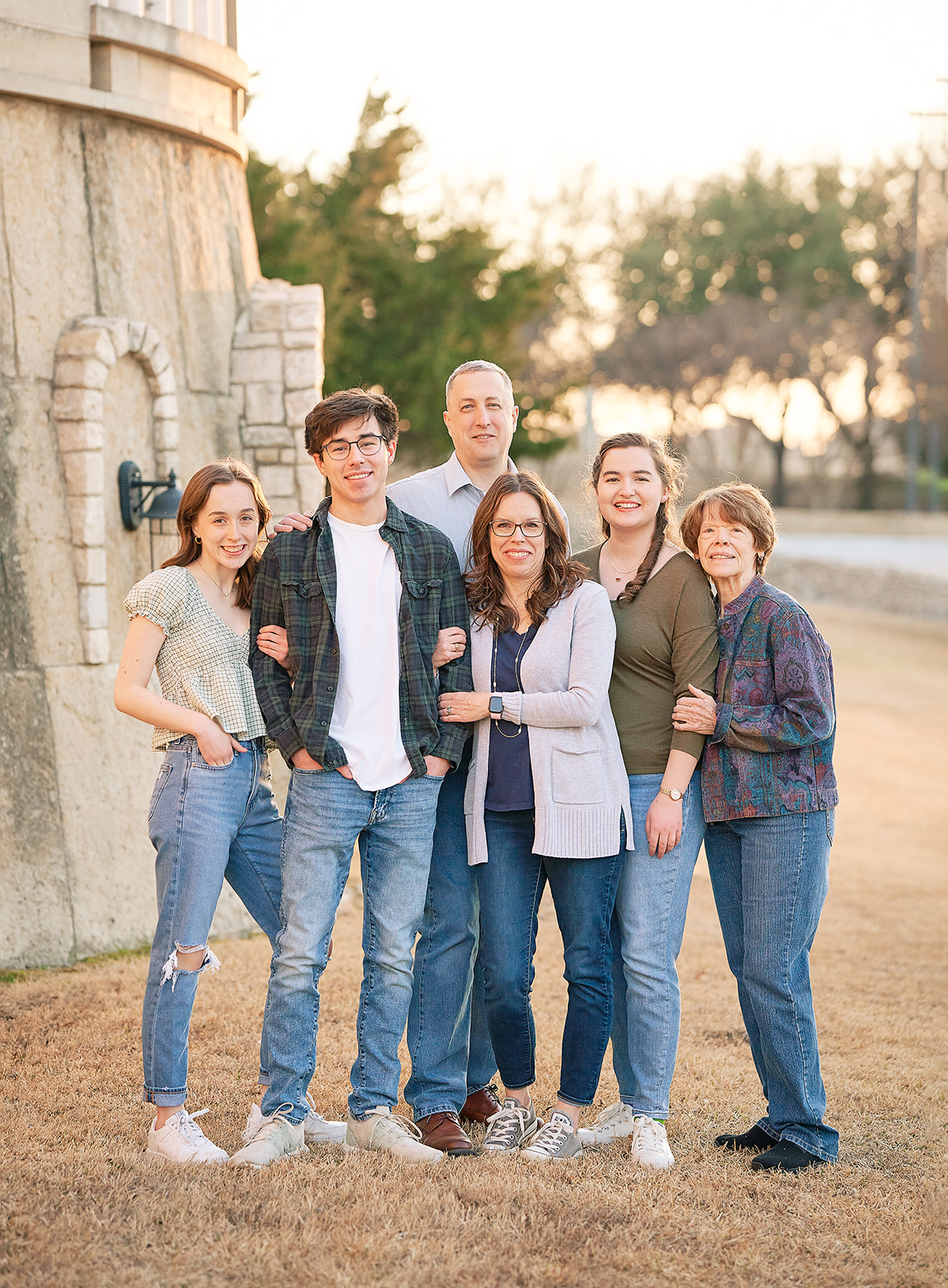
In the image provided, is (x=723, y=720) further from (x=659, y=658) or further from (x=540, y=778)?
(x=540, y=778)

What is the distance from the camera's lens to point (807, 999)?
360 cm

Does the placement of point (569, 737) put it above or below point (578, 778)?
above

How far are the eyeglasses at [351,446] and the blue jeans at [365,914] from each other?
83cm

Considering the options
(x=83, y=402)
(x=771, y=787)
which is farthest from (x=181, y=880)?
(x=83, y=402)

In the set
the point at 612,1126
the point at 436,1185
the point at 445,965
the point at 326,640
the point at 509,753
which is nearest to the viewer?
the point at 436,1185

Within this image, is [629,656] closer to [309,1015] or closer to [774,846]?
[774,846]

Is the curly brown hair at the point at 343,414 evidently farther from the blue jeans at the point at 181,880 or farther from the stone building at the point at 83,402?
the stone building at the point at 83,402

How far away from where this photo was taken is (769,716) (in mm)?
3486

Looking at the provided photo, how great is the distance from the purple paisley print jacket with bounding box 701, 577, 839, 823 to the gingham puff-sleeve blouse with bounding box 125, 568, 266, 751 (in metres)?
1.25

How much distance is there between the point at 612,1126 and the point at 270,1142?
993 mm

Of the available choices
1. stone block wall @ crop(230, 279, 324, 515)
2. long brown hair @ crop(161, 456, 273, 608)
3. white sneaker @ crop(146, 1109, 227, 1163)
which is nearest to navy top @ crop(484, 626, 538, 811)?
long brown hair @ crop(161, 456, 273, 608)

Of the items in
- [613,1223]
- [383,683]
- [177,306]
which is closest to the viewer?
[613,1223]

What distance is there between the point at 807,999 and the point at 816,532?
2810cm

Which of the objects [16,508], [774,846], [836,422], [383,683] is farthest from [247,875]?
[836,422]
